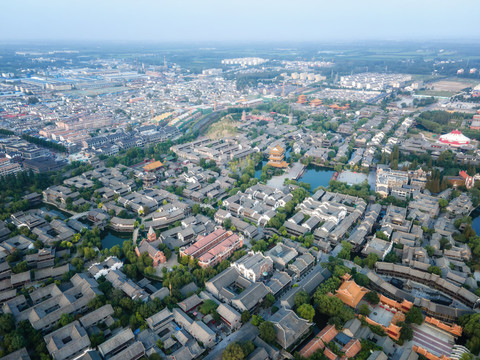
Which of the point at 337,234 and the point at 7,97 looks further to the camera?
the point at 7,97

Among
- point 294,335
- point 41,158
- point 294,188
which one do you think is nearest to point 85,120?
point 41,158

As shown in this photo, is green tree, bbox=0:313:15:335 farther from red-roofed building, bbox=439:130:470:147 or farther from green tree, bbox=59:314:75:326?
red-roofed building, bbox=439:130:470:147

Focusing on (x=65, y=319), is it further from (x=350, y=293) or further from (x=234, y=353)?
(x=350, y=293)

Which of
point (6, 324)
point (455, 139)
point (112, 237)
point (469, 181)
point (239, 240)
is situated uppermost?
point (455, 139)

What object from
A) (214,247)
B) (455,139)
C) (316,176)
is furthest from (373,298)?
(455,139)

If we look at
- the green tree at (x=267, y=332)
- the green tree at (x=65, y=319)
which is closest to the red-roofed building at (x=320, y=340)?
the green tree at (x=267, y=332)

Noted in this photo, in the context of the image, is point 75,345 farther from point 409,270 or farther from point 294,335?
point 409,270
